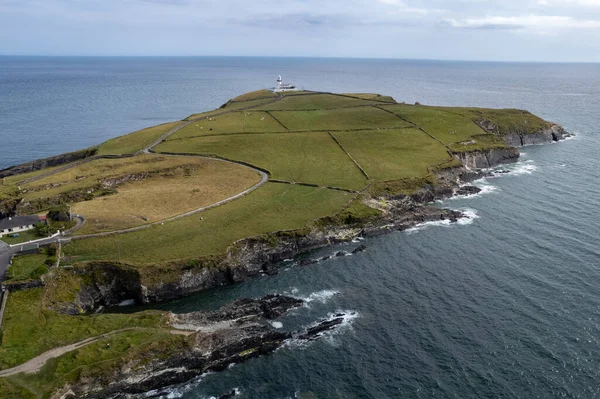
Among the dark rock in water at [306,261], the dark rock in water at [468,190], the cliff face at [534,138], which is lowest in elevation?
the dark rock in water at [306,261]

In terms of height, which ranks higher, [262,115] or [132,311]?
[262,115]

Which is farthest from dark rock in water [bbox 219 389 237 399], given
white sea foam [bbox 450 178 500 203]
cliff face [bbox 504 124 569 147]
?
cliff face [bbox 504 124 569 147]

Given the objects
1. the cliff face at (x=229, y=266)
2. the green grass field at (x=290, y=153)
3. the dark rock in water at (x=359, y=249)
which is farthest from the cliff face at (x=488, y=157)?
the dark rock in water at (x=359, y=249)

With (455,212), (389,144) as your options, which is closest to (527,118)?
(389,144)

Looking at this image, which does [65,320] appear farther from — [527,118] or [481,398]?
[527,118]

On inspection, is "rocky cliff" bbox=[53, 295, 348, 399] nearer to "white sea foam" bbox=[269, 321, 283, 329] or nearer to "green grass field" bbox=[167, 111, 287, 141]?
"white sea foam" bbox=[269, 321, 283, 329]

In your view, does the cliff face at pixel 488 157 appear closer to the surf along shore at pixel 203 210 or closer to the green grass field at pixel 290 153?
the surf along shore at pixel 203 210
